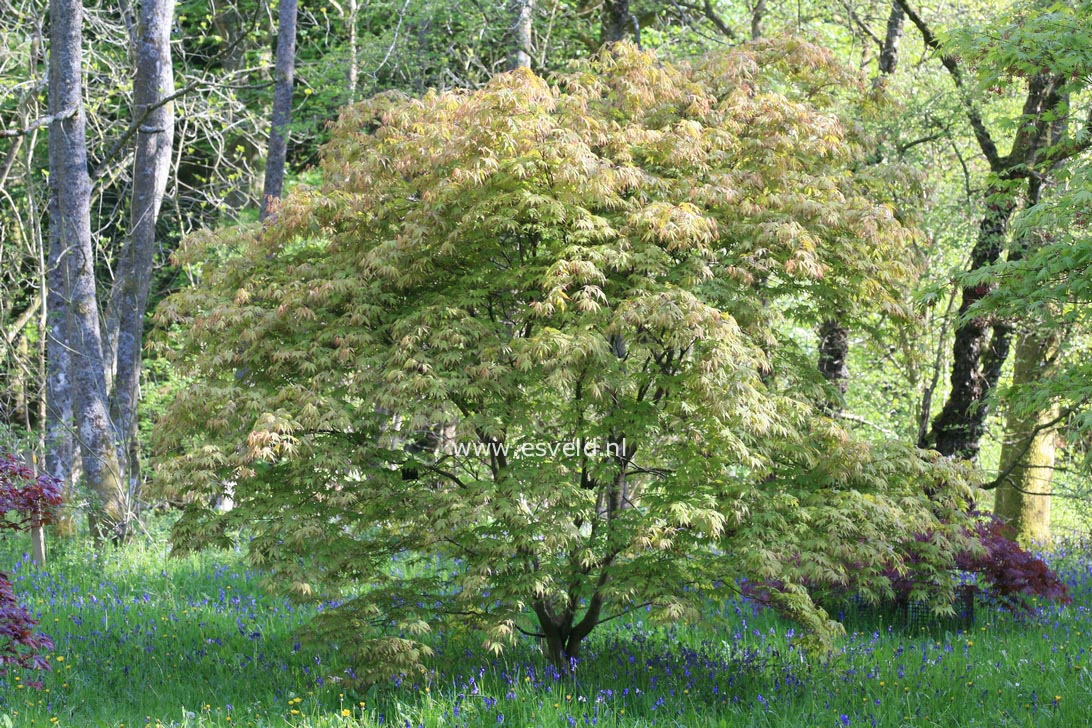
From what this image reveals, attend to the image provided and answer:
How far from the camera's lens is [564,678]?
5.96 m

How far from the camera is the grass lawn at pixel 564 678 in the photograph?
523cm

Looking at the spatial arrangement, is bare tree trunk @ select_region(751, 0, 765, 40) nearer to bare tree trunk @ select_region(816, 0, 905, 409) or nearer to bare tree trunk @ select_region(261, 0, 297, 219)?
bare tree trunk @ select_region(816, 0, 905, 409)

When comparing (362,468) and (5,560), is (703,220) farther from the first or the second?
(5,560)

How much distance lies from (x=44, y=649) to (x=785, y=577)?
502cm

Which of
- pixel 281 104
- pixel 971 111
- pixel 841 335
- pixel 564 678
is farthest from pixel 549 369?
pixel 281 104

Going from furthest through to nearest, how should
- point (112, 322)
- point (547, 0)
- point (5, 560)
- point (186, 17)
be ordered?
point (186, 17) < point (547, 0) < point (112, 322) < point (5, 560)

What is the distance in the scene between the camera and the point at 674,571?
5535 mm

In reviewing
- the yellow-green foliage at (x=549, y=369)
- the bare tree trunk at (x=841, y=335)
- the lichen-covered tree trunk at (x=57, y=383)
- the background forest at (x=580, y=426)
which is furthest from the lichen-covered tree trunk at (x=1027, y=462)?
the lichen-covered tree trunk at (x=57, y=383)

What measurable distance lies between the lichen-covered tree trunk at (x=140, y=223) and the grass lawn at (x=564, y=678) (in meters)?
2.33

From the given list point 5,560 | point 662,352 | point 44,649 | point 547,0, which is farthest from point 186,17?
point 662,352

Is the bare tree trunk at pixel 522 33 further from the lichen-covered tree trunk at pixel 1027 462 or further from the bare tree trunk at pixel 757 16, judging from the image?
the lichen-covered tree trunk at pixel 1027 462

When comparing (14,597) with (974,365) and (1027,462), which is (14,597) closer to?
(974,365)

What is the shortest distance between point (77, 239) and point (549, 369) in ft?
20.4

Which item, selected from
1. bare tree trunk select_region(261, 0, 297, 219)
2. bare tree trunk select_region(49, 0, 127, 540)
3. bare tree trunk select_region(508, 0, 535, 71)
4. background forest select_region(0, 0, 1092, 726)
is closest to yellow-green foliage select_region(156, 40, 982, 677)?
background forest select_region(0, 0, 1092, 726)
